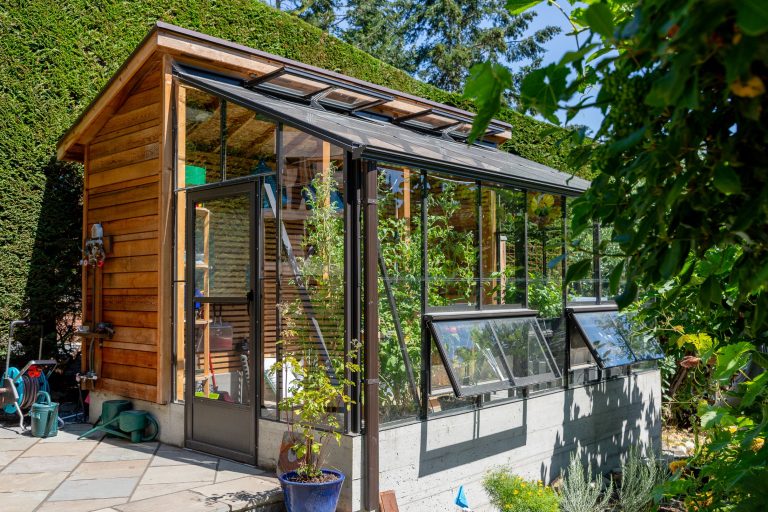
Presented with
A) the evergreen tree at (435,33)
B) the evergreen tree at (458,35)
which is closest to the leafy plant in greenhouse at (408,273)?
the evergreen tree at (435,33)

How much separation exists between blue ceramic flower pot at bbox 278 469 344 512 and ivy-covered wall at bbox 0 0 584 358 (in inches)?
175

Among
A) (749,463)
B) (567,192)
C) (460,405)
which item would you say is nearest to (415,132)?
(567,192)

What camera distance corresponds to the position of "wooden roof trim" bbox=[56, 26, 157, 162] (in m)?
5.97

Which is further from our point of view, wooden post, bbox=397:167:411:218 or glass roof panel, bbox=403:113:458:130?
glass roof panel, bbox=403:113:458:130

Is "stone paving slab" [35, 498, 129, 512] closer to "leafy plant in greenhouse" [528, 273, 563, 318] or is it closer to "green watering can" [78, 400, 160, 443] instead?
"green watering can" [78, 400, 160, 443]

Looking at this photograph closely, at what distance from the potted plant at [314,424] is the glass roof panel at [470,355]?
0.81 meters

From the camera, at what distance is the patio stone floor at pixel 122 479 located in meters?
4.29

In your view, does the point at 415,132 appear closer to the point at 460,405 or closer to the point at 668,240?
the point at 460,405

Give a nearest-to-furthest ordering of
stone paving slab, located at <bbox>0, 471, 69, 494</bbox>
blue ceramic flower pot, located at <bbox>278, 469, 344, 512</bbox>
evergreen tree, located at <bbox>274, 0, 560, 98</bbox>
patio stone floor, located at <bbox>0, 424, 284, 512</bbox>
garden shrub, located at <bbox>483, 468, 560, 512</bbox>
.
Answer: blue ceramic flower pot, located at <bbox>278, 469, 344, 512</bbox> → patio stone floor, located at <bbox>0, 424, 284, 512</bbox> → stone paving slab, located at <bbox>0, 471, 69, 494</bbox> → garden shrub, located at <bbox>483, 468, 560, 512</bbox> → evergreen tree, located at <bbox>274, 0, 560, 98</bbox>

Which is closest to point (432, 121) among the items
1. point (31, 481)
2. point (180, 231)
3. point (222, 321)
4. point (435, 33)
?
point (180, 231)

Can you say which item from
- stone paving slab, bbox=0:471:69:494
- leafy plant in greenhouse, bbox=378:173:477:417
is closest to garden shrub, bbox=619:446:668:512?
leafy plant in greenhouse, bbox=378:173:477:417

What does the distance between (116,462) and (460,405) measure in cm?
253

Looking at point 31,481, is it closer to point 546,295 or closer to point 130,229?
point 130,229

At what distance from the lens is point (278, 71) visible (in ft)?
19.4
